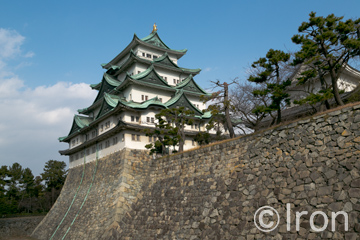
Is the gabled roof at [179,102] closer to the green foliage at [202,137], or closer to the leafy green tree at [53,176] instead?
the green foliage at [202,137]

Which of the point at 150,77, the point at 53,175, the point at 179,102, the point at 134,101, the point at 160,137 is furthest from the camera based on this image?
the point at 53,175

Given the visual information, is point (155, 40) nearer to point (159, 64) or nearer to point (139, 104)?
point (159, 64)

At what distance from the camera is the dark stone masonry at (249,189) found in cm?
965

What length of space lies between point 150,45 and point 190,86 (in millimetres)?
7200

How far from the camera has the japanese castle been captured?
2525 cm

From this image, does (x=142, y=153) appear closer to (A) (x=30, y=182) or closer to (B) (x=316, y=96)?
(B) (x=316, y=96)

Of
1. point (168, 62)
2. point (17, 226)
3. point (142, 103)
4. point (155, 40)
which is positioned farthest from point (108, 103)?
point (17, 226)

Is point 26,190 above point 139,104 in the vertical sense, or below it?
below

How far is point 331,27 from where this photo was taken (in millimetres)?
13211

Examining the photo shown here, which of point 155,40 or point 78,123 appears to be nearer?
point 78,123

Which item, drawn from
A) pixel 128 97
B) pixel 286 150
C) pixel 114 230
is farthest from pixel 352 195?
pixel 128 97

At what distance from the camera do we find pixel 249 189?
1257 cm

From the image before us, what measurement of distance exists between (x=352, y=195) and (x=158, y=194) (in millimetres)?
11896

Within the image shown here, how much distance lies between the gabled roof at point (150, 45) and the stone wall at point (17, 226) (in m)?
22.3
